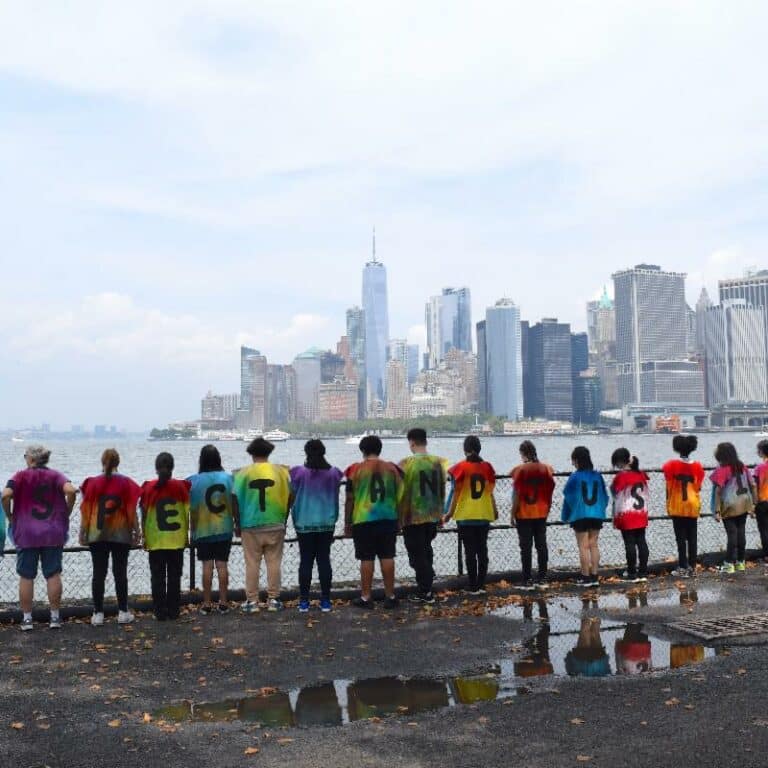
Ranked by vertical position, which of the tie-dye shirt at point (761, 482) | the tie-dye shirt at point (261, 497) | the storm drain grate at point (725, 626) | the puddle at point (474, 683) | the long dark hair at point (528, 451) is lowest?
the storm drain grate at point (725, 626)

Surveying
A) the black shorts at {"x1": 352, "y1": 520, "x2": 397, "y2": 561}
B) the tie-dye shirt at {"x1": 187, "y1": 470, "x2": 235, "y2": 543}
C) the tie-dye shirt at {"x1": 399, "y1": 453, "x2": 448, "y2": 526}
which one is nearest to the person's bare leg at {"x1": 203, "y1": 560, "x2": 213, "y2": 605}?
the tie-dye shirt at {"x1": 187, "y1": 470, "x2": 235, "y2": 543}

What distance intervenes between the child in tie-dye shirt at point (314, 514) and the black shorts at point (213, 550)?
2.82 ft

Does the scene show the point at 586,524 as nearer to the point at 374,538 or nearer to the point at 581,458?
the point at 581,458

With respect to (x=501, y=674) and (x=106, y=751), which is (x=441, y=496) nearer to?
(x=501, y=674)

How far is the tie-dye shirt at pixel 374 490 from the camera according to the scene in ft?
35.0

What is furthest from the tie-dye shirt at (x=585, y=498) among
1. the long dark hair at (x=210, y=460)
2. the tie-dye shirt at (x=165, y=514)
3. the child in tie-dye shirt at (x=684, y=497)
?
the tie-dye shirt at (x=165, y=514)

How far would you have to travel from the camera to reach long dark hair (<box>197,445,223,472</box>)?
1042 centimetres

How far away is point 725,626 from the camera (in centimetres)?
924

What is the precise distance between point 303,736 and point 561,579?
23.4 ft

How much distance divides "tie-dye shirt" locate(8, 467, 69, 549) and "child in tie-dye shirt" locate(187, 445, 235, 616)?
145 cm

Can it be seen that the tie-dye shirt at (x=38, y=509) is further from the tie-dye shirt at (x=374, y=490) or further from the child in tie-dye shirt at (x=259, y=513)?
the tie-dye shirt at (x=374, y=490)

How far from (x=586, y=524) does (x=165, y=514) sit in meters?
5.33

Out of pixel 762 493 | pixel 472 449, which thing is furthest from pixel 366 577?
pixel 762 493

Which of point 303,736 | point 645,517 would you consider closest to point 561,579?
point 645,517
